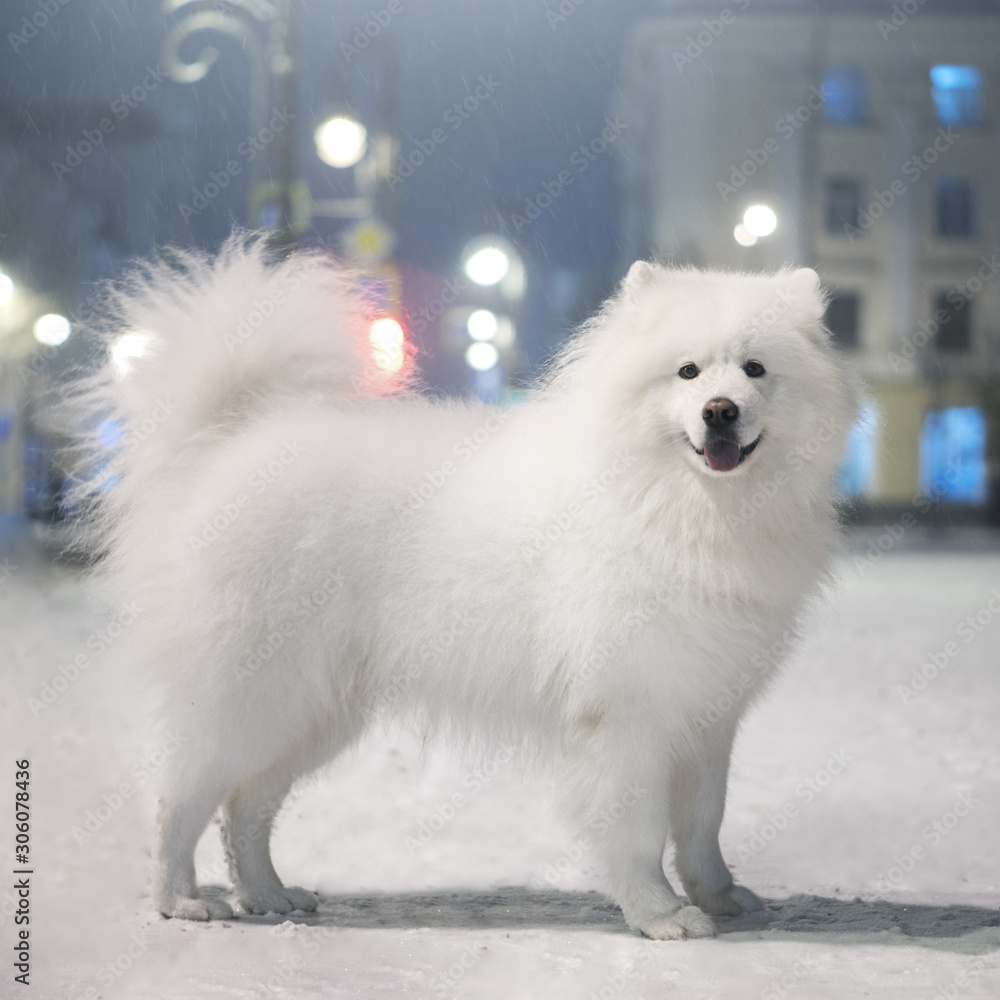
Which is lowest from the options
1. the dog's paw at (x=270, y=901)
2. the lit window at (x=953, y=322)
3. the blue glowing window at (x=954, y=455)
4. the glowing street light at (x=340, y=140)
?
the dog's paw at (x=270, y=901)

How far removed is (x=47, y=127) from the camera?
39125 millimetres

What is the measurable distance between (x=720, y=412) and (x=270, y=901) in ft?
7.88

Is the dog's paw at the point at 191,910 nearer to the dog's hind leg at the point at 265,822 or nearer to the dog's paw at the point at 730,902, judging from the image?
the dog's hind leg at the point at 265,822

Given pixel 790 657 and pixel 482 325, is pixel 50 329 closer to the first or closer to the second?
pixel 482 325

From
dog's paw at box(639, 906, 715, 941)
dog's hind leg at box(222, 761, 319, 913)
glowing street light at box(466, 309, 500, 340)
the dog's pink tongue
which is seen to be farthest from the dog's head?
glowing street light at box(466, 309, 500, 340)

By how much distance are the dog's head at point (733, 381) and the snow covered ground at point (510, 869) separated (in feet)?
3.25

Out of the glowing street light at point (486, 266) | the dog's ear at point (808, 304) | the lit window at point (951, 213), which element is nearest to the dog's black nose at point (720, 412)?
the dog's ear at point (808, 304)

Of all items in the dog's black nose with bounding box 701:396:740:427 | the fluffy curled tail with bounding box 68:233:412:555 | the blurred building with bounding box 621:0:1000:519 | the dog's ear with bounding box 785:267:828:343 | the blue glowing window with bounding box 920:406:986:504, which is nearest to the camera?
the dog's black nose with bounding box 701:396:740:427

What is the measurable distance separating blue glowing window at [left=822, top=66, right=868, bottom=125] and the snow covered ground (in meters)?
29.3

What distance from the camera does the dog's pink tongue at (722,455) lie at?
3614 mm

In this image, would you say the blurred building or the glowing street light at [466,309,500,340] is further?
the blurred building

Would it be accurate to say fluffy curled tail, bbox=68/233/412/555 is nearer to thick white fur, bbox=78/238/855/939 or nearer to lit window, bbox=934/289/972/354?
thick white fur, bbox=78/238/855/939

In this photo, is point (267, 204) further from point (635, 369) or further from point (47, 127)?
point (47, 127)

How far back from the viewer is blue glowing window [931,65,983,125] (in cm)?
3372
